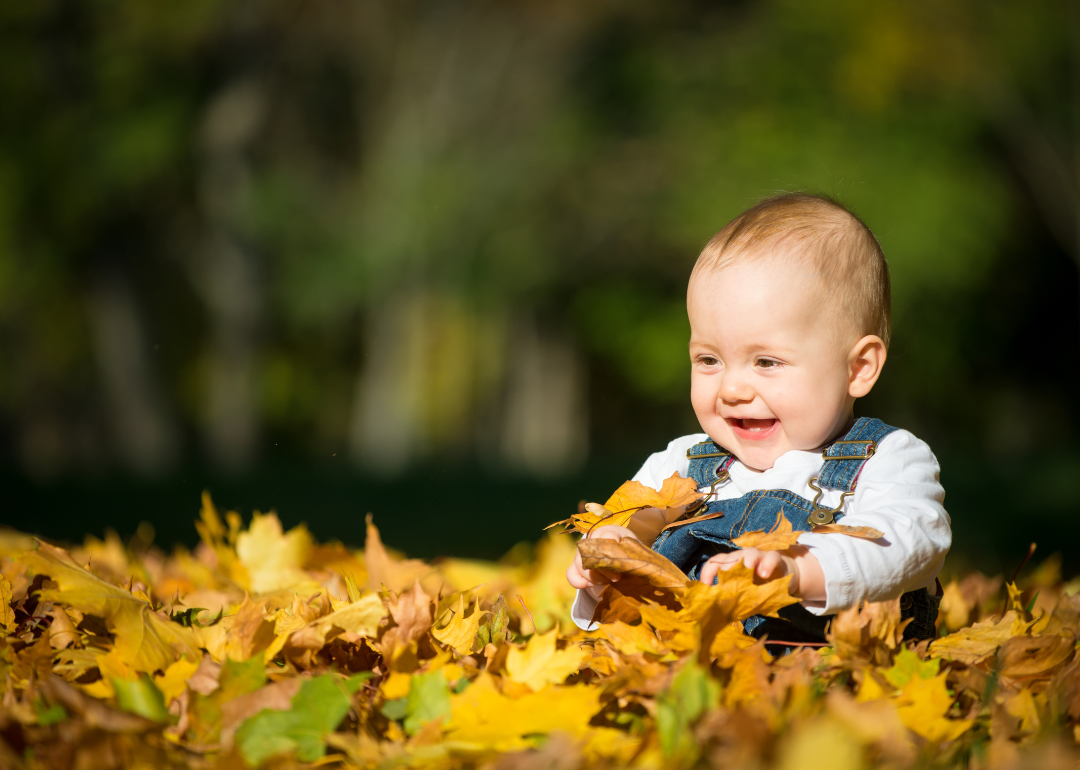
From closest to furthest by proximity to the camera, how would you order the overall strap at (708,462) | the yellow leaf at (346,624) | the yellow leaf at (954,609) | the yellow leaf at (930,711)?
the yellow leaf at (930,711), the yellow leaf at (346,624), the overall strap at (708,462), the yellow leaf at (954,609)

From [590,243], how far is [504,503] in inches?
415

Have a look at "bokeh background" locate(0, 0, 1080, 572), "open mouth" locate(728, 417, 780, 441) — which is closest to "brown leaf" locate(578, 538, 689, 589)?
"open mouth" locate(728, 417, 780, 441)

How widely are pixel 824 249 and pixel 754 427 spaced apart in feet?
1.08

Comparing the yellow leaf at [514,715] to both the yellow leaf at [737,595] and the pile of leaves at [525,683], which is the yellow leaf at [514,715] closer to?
the pile of leaves at [525,683]

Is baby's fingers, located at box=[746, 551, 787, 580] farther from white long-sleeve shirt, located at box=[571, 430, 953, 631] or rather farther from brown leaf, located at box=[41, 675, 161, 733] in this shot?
brown leaf, located at box=[41, 675, 161, 733]

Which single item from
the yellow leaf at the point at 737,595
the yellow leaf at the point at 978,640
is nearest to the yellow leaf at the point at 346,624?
the yellow leaf at the point at 737,595

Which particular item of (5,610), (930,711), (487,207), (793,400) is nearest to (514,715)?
(930,711)

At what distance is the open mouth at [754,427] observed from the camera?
1.78 m

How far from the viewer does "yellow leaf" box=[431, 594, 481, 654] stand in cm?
156

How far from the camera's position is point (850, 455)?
1.72m

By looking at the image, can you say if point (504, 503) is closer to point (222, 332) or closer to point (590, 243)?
point (222, 332)

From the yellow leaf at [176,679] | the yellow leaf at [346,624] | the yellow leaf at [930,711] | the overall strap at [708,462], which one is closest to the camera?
the yellow leaf at [930,711]

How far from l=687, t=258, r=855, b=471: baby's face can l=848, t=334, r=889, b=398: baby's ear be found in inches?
0.5

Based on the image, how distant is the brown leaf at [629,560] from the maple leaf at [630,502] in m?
0.17
